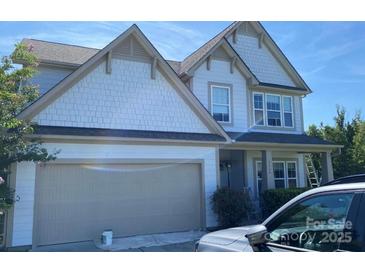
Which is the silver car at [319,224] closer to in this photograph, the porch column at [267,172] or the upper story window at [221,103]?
the porch column at [267,172]

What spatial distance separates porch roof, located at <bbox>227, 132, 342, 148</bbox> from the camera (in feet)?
47.2

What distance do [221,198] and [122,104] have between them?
4.98 meters

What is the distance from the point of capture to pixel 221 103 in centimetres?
1546

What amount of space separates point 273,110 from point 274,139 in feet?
8.10

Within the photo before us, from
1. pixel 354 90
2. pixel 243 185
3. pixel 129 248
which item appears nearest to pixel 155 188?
pixel 129 248

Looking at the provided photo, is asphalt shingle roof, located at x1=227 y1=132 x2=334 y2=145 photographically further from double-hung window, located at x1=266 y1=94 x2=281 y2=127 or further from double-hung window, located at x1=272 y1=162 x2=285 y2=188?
double-hung window, located at x1=272 y1=162 x2=285 y2=188

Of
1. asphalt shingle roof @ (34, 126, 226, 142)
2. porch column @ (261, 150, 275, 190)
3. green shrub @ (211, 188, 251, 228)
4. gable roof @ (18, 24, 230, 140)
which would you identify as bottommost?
green shrub @ (211, 188, 251, 228)

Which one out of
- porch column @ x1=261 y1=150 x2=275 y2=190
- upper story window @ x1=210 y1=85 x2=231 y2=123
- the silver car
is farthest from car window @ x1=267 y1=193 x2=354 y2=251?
upper story window @ x1=210 y1=85 x2=231 y2=123

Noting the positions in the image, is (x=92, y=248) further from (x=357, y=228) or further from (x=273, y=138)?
(x=273, y=138)

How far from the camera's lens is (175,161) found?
11.9 m

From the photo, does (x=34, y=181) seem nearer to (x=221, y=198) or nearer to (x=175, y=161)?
(x=175, y=161)

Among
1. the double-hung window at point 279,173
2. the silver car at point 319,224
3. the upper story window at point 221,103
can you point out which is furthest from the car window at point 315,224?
the double-hung window at point 279,173

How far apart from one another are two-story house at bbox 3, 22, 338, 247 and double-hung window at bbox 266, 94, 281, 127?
2.64 feet
